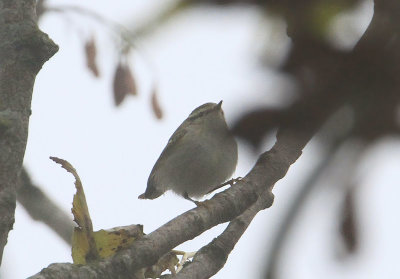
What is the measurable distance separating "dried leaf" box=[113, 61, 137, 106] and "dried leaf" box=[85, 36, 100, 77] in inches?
19.7

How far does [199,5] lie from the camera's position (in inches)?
19.0

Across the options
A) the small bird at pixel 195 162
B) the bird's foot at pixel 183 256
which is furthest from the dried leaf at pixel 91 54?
the bird's foot at pixel 183 256

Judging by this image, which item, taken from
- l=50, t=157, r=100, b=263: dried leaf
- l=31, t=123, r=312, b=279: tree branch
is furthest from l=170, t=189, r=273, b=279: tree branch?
l=50, t=157, r=100, b=263: dried leaf

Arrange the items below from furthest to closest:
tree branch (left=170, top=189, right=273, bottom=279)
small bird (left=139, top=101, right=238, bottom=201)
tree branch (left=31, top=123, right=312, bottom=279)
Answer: small bird (left=139, top=101, right=238, bottom=201)
tree branch (left=170, top=189, right=273, bottom=279)
tree branch (left=31, top=123, right=312, bottom=279)

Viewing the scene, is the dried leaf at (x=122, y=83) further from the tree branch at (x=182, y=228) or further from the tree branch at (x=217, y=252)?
the tree branch at (x=182, y=228)

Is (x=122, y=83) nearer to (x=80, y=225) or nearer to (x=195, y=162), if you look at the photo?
(x=195, y=162)

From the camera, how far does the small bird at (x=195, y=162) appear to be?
17.7 ft

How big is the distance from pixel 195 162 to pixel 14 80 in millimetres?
3642

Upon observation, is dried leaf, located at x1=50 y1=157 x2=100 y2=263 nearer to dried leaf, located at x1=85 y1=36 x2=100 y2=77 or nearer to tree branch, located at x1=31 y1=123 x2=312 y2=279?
tree branch, located at x1=31 y1=123 x2=312 y2=279

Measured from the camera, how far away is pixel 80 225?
6.93 feet

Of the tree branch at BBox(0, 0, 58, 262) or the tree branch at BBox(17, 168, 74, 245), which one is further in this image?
the tree branch at BBox(17, 168, 74, 245)

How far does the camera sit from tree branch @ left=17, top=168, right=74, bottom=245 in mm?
3148

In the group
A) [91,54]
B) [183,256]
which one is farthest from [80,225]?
[91,54]

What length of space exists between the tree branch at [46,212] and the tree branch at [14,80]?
1274 millimetres
